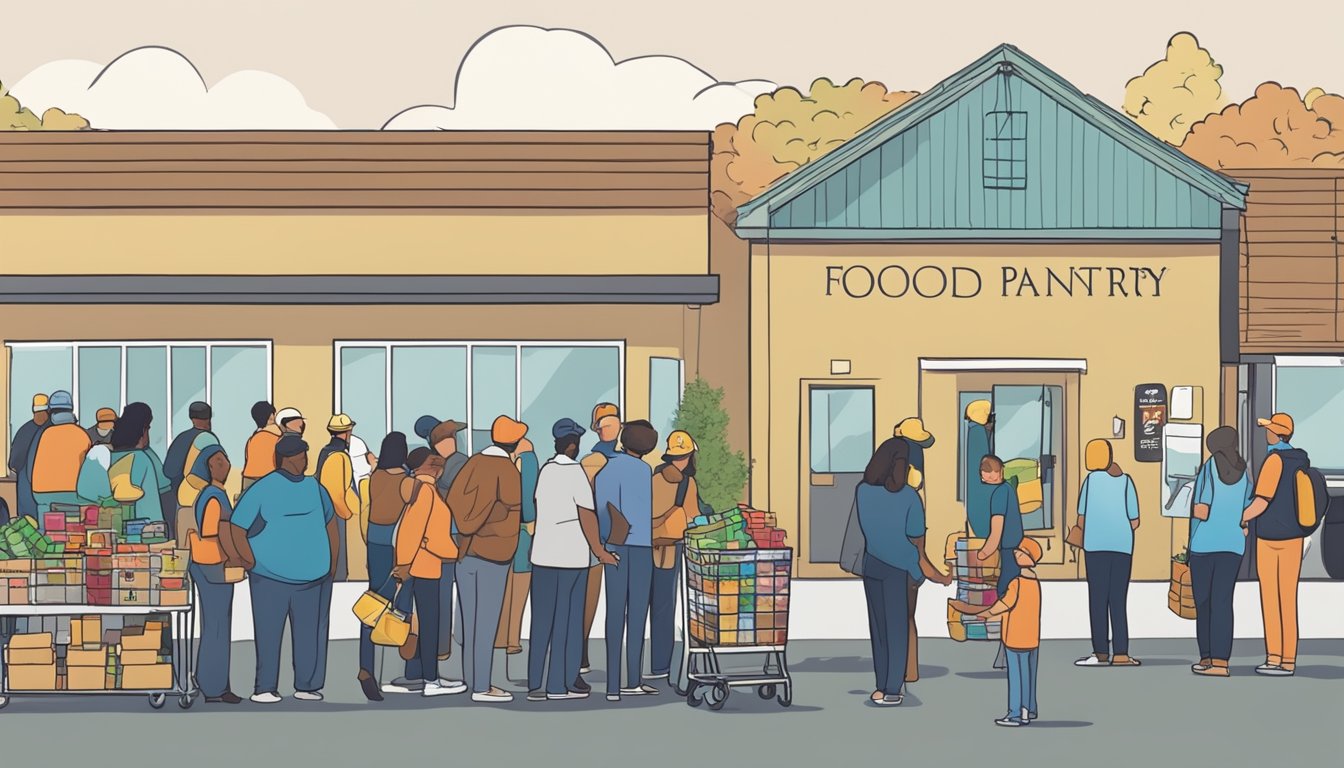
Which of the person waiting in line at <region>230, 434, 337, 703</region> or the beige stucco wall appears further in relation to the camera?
the beige stucco wall

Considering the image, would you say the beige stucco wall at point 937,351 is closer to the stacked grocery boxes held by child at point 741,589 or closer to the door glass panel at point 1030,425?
the door glass panel at point 1030,425

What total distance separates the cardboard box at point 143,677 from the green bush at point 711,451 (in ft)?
30.6

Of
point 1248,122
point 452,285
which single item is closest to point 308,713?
point 452,285

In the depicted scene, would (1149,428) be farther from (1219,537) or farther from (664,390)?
(1219,537)

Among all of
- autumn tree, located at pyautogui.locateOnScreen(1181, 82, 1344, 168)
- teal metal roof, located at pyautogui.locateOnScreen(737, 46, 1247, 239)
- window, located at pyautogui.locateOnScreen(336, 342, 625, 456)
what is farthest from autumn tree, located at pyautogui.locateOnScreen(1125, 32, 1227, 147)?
window, located at pyautogui.locateOnScreen(336, 342, 625, 456)

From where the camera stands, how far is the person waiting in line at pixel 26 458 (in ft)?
66.0

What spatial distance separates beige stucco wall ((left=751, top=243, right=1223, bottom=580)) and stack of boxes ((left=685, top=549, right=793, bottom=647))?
10766mm

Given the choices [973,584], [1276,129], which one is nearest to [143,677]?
[973,584]

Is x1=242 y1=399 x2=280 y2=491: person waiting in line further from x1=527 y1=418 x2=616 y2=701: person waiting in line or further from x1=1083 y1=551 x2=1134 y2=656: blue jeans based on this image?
x1=1083 y1=551 x2=1134 y2=656: blue jeans

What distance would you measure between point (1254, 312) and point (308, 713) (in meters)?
16.1

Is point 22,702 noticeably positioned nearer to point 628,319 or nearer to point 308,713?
point 308,713

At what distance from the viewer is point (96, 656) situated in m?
14.4

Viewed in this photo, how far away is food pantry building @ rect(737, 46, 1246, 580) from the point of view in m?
25.3

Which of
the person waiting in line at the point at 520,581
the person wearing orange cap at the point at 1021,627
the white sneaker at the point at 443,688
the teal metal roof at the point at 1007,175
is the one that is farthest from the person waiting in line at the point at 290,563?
the teal metal roof at the point at 1007,175
